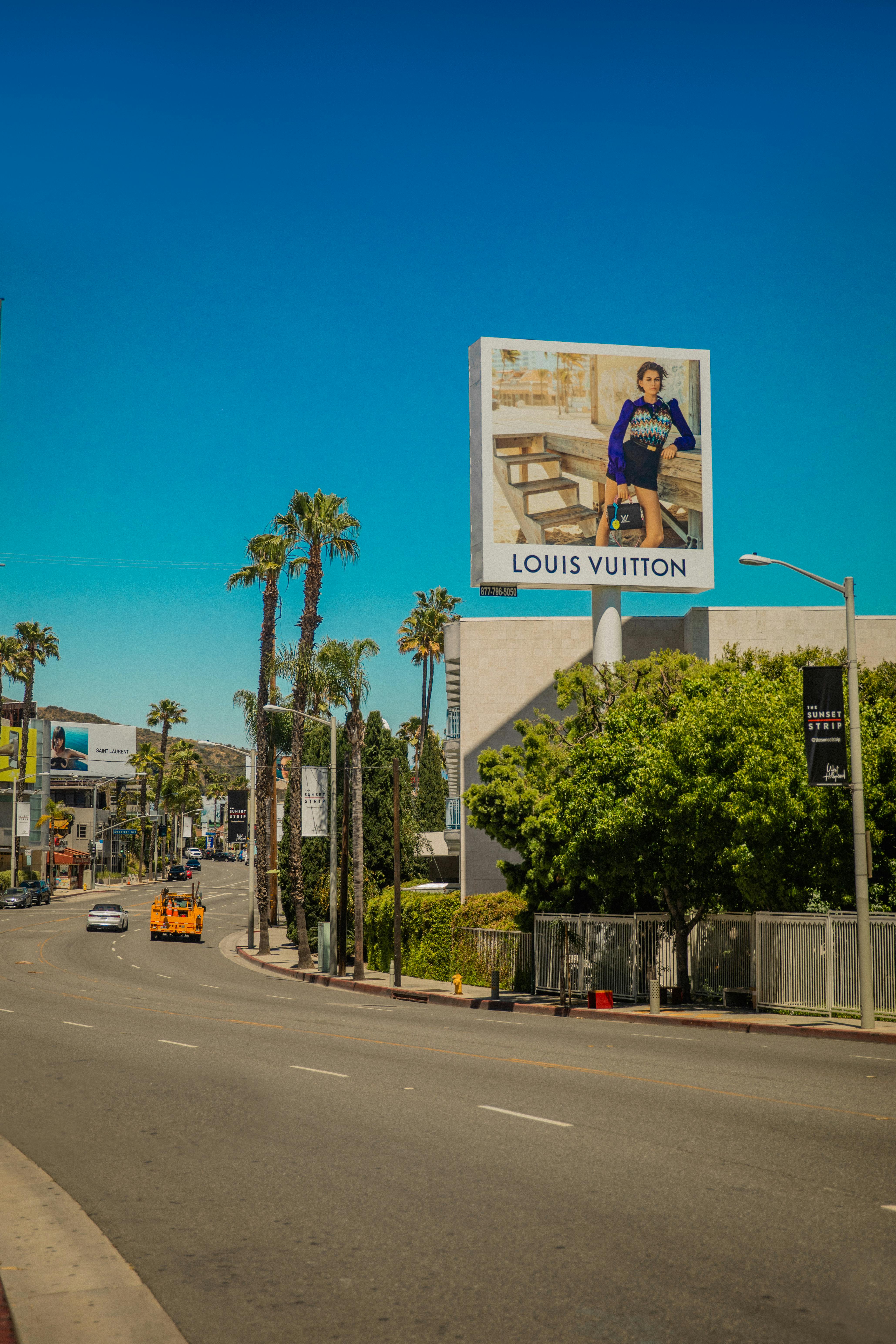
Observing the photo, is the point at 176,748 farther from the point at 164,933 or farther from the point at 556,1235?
the point at 556,1235

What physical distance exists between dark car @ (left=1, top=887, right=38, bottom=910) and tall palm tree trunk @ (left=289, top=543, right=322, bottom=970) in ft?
142

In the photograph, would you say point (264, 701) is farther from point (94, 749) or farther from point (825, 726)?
point (94, 749)

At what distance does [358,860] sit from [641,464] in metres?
16.5

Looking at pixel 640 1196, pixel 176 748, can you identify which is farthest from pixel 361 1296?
pixel 176 748

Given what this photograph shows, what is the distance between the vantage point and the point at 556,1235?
7.78 metres

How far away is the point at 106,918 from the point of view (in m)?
64.3

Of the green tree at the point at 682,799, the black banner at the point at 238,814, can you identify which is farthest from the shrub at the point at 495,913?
the black banner at the point at 238,814

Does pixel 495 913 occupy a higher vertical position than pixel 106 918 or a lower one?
higher

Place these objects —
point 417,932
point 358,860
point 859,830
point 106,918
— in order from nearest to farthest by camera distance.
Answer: point 859,830, point 358,860, point 417,932, point 106,918

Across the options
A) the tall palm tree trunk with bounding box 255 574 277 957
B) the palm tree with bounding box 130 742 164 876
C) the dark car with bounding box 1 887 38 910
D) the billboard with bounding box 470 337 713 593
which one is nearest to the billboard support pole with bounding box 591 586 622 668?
the billboard with bounding box 470 337 713 593

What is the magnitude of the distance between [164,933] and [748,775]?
43.5 metres

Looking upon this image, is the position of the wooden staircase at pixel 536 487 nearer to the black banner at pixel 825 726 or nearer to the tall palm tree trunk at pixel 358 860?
the tall palm tree trunk at pixel 358 860

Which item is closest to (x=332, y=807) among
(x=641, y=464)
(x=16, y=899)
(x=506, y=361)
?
(x=641, y=464)

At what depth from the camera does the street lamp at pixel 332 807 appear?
140ft
